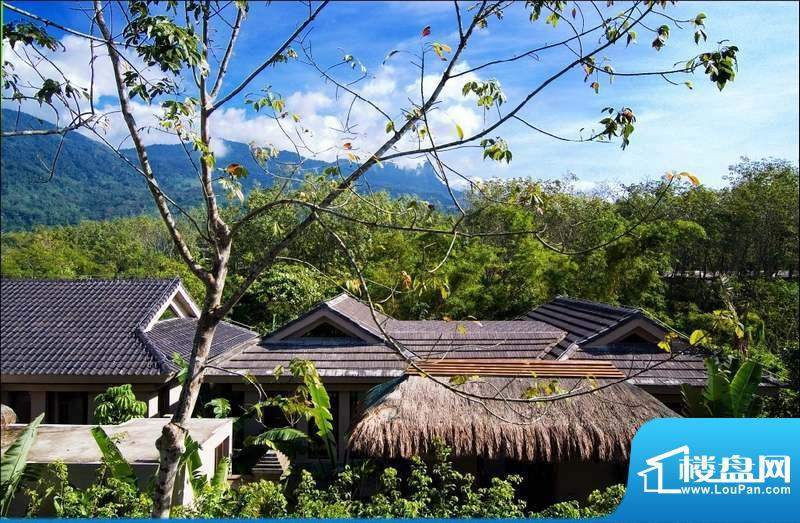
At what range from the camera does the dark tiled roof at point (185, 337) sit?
8.00 m

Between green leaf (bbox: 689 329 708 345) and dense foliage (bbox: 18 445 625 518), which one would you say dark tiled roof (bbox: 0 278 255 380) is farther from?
green leaf (bbox: 689 329 708 345)

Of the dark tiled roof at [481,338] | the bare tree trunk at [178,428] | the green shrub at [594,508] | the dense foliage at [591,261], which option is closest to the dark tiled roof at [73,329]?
the dense foliage at [591,261]

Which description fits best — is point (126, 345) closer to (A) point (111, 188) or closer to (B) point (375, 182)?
(A) point (111, 188)

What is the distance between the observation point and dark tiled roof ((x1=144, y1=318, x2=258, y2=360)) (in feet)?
26.2

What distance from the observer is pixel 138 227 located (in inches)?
396

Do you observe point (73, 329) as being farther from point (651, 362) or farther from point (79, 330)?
point (651, 362)

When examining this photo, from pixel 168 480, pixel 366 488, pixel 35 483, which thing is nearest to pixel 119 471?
pixel 35 483

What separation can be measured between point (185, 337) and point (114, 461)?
175 inches

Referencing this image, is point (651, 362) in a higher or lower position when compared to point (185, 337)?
lower

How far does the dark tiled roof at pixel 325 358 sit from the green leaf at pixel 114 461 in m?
3.13

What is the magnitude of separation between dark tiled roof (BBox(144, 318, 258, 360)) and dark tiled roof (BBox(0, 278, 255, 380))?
0.17ft

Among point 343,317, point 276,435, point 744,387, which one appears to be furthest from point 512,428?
point 343,317

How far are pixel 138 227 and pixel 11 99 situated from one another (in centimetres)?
677

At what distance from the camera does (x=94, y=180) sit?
8844 millimetres
